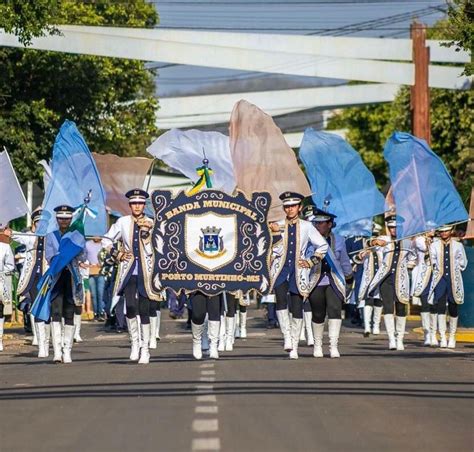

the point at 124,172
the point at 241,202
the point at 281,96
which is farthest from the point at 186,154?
the point at 281,96

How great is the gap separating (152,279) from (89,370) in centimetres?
192

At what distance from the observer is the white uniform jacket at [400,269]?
2317 centimetres

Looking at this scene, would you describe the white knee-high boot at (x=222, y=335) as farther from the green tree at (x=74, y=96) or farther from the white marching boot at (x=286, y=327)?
the green tree at (x=74, y=96)

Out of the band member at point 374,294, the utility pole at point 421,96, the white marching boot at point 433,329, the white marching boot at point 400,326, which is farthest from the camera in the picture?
the utility pole at point 421,96

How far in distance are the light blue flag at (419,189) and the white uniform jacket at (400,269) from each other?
909mm

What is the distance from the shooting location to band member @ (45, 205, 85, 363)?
20.7 metres

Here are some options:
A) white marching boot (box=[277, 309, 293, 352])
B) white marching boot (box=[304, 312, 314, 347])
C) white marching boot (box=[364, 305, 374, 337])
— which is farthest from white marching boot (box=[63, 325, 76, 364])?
white marching boot (box=[364, 305, 374, 337])

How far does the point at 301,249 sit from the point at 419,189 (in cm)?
222

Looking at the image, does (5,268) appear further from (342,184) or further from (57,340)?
(342,184)

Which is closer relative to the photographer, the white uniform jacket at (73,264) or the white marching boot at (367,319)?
the white uniform jacket at (73,264)

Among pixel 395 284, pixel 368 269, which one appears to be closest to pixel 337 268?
pixel 395 284

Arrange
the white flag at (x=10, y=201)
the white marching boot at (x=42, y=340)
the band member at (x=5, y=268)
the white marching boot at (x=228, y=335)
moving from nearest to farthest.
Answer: the white marching boot at (x=42, y=340)
the white marching boot at (x=228, y=335)
the white flag at (x=10, y=201)
the band member at (x=5, y=268)

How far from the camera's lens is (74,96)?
128ft

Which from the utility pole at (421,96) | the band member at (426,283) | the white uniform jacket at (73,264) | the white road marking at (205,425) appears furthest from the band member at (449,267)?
the utility pole at (421,96)
